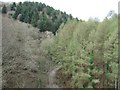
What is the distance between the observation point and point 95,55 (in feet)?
71.1

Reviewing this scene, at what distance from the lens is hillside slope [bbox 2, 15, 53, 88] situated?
2167 cm

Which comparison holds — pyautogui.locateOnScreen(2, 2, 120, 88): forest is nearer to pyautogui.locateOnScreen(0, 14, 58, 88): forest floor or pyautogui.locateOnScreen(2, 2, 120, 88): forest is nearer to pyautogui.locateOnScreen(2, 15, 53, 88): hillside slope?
pyautogui.locateOnScreen(0, 14, 58, 88): forest floor

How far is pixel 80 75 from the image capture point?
21688 millimetres

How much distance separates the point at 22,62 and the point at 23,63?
12cm

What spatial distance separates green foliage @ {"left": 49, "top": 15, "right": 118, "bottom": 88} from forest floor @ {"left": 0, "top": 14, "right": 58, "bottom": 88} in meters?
3.10

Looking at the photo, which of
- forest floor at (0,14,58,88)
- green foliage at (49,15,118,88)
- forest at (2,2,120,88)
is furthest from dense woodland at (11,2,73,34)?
green foliage at (49,15,118,88)

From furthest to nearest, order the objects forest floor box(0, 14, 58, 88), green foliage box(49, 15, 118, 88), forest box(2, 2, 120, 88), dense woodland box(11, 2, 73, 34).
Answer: dense woodland box(11, 2, 73, 34) < forest floor box(0, 14, 58, 88) < forest box(2, 2, 120, 88) < green foliage box(49, 15, 118, 88)

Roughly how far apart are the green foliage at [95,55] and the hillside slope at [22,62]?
3.19 m

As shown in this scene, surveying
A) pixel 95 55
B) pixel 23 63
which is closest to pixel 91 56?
pixel 95 55

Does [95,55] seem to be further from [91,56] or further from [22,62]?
[22,62]

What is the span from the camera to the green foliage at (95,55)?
66.3 feet

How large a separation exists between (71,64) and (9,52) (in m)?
5.56

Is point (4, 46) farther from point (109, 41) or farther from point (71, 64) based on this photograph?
point (109, 41)

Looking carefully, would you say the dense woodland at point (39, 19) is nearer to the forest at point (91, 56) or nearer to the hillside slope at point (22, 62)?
the hillside slope at point (22, 62)
